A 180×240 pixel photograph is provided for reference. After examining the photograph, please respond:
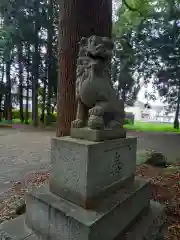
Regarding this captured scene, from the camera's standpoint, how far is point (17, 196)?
276 centimetres

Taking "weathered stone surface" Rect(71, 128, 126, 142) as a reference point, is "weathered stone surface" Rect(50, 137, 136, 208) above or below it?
below

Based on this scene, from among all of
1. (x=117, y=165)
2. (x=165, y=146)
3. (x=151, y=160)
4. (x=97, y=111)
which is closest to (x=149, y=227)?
(x=117, y=165)

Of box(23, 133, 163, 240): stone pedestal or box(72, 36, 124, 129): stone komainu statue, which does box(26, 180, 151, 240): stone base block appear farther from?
box(72, 36, 124, 129): stone komainu statue

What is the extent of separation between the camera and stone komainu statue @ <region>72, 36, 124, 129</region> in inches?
68.7

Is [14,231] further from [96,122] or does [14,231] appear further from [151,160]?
[151,160]

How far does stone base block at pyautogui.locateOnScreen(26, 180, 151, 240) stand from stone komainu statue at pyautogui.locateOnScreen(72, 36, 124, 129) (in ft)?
2.30

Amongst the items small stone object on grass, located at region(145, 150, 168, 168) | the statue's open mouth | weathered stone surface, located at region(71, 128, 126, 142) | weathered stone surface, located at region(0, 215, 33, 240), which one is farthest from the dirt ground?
weathered stone surface, located at region(0, 215, 33, 240)

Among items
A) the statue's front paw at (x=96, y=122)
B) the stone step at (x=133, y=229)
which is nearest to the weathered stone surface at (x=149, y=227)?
the stone step at (x=133, y=229)

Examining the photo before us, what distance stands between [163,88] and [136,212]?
34.6ft

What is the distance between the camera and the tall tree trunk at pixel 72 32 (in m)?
2.88

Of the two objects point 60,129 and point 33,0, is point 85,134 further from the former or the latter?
point 33,0

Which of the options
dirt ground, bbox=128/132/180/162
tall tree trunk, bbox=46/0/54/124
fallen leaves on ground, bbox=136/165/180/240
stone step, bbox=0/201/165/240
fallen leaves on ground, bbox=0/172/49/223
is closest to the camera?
stone step, bbox=0/201/165/240

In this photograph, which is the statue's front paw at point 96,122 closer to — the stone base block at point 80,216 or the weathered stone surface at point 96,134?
the weathered stone surface at point 96,134

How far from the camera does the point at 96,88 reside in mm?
1781
